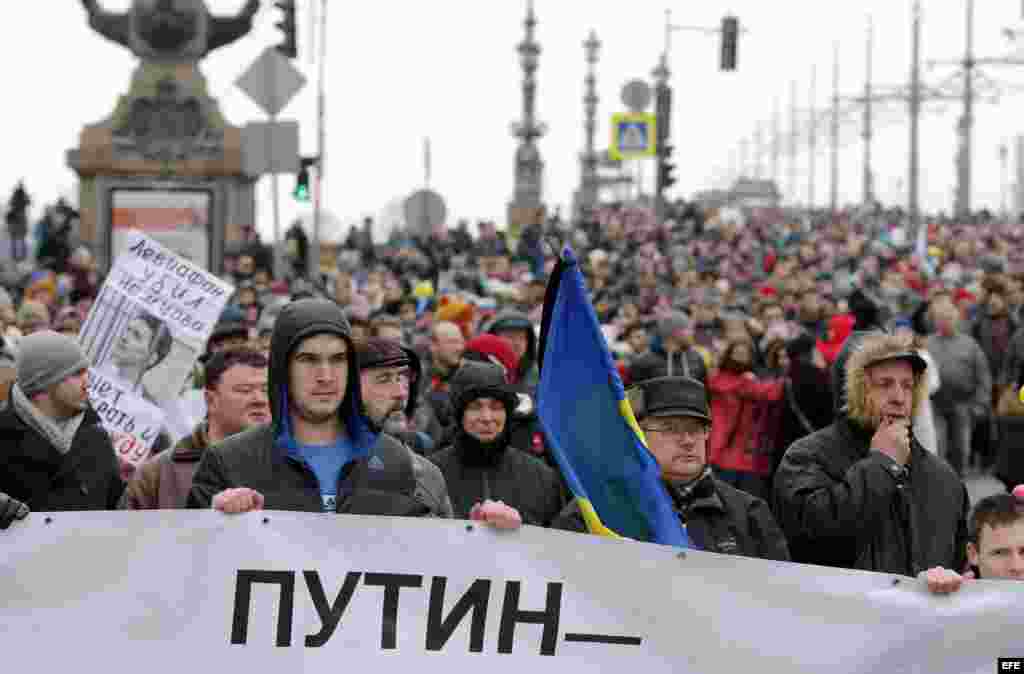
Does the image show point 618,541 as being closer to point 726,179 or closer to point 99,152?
point 99,152

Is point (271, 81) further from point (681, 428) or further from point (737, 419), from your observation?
point (681, 428)

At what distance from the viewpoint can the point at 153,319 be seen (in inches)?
433

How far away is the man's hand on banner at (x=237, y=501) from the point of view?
549 centimetres

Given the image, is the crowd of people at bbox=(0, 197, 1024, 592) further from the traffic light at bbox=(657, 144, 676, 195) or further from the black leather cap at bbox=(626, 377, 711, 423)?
the traffic light at bbox=(657, 144, 676, 195)

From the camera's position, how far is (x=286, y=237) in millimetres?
39375

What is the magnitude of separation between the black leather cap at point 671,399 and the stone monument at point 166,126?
31.2 meters

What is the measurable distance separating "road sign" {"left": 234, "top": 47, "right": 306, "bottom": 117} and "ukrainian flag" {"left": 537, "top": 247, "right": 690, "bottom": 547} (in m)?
13.4

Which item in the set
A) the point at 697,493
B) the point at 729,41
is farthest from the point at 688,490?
the point at 729,41

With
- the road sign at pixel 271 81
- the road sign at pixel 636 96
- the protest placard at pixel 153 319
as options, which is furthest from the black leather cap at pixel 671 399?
the road sign at pixel 636 96

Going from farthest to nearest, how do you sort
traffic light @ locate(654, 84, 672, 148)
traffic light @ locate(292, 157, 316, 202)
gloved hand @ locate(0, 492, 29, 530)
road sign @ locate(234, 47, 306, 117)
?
traffic light @ locate(654, 84, 672, 148) → traffic light @ locate(292, 157, 316, 202) → road sign @ locate(234, 47, 306, 117) → gloved hand @ locate(0, 492, 29, 530)

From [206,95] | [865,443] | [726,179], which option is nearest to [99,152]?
[206,95]

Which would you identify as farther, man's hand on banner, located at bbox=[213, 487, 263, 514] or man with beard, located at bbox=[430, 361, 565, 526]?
man with beard, located at bbox=[430, 361, 565, 526]

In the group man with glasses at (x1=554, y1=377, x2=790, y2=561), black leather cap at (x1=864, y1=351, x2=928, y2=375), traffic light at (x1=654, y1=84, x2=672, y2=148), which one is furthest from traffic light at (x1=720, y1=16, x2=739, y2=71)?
man with glasses at (x1=554, y1=377, x2=790, y2=561)

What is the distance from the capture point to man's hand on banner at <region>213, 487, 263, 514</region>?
18.0 feet
